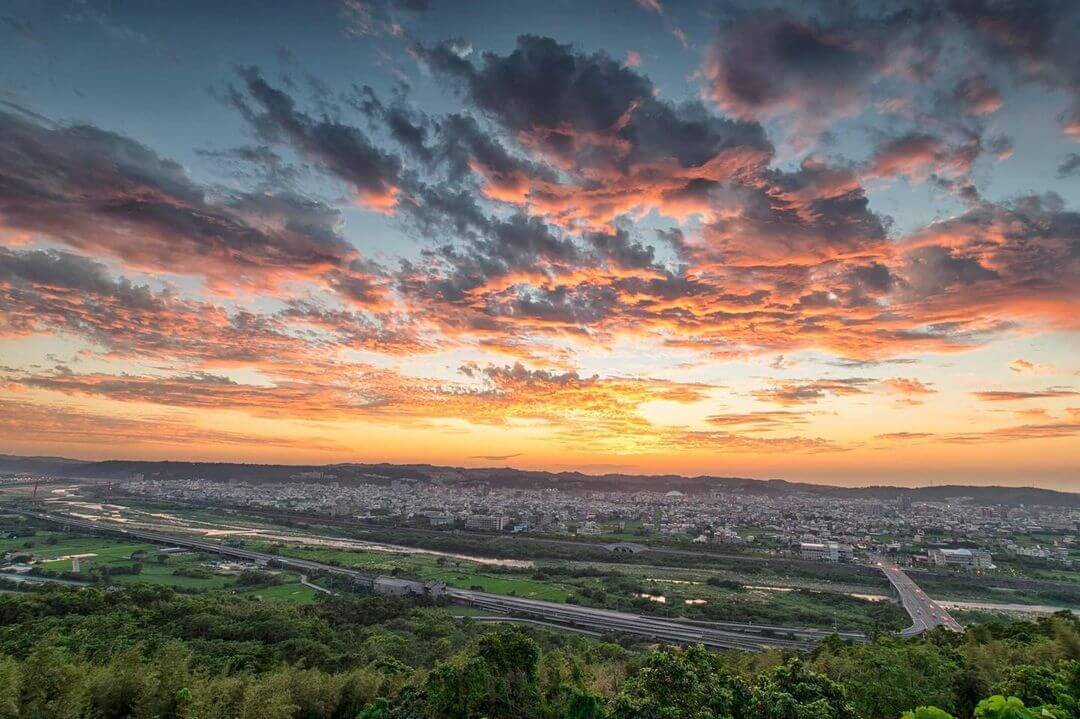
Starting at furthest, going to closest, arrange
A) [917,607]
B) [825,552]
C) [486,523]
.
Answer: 1. [486,523]
2. [825,552]
3. [917,607]

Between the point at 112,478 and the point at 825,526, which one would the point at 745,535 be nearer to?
the point at 825,526

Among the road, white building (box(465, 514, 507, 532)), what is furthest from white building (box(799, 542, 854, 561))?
white building (box(465, 514, 507, 532))

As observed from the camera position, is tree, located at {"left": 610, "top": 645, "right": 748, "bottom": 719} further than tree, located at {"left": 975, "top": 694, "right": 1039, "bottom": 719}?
Yes

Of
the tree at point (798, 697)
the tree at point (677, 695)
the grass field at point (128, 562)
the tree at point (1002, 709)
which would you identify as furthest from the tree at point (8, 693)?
the grass field at point (128, 562)

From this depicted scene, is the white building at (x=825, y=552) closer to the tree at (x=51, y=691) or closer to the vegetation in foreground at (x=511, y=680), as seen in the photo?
the vegetation in foreground at (x=511, y=680)

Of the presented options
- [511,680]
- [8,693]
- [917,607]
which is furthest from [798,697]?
[917,607]

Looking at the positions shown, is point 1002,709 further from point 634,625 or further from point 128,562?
point 128,562

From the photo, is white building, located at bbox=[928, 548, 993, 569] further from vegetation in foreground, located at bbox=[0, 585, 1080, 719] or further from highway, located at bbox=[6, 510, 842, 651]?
vegetation in foreground, located at bbox=[0, 585, 1080, 719]
